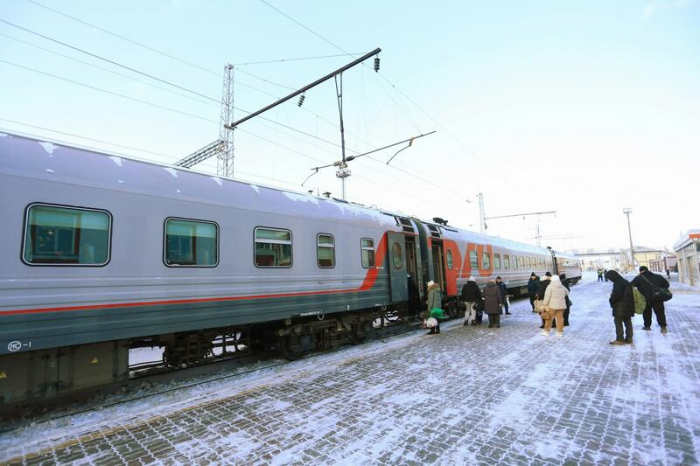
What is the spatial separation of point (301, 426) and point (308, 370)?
97.2 inches

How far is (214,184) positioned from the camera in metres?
6.40

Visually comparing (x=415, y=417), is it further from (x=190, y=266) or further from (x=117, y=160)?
(x=117, y=160)

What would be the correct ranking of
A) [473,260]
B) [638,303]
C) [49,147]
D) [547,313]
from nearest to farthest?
[49,147]
[638,303]
[547,313]
[473,260]

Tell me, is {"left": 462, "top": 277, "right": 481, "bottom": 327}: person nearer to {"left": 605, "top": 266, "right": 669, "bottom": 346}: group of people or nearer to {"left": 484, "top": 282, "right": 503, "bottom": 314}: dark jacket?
{"left": 484, "top": 282, "right": 503, "bottom": 314}: dark jacket

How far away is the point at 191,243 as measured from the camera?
5836 millimetres

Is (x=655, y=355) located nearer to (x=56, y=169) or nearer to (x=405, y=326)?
(x=405, y=326)

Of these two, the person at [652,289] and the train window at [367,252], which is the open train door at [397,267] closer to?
the train window at [367,252]

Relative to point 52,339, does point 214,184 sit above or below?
above

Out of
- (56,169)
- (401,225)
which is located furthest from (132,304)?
(401,225)

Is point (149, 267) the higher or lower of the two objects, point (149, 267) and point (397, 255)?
the lower

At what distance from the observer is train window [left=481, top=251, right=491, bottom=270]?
1650cm

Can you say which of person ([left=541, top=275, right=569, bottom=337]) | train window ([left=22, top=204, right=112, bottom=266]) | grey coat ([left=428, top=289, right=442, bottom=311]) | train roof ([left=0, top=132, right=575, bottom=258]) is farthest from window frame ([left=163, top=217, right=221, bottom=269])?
person ([left=541, top=275, right=569, bottom=337])

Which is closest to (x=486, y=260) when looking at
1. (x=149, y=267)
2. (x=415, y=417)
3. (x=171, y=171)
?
(x=415, y=417)

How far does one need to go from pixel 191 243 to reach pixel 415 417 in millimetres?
4203
